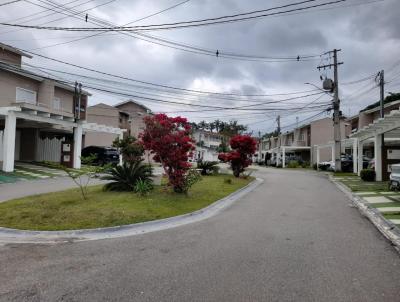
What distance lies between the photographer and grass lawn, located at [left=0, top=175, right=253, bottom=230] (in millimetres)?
9227

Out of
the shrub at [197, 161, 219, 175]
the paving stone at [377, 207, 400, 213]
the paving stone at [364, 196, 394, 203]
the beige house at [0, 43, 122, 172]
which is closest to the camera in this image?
the paving stone at [377, 207, 400, 213]

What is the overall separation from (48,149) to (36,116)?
334 inches

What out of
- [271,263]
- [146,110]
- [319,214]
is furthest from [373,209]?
[146,110]

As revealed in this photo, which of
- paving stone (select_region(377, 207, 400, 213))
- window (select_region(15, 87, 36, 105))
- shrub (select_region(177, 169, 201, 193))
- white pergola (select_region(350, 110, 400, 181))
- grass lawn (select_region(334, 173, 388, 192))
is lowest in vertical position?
paving stone (select_region(377, 207, 400, 213))

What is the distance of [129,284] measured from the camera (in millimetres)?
5168

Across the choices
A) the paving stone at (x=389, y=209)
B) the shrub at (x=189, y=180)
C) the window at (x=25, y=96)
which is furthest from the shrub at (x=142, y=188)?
the window at (x=25, y=96)

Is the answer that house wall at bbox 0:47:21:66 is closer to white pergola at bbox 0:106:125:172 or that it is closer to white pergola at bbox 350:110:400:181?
white pergola at bbox 0:106:125:172

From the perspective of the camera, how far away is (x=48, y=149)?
30609mm

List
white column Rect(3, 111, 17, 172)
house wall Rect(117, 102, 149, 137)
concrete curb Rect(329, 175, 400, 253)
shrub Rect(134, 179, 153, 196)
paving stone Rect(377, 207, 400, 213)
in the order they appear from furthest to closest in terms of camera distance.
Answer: house wall Rect(117, 102, 149, 137)
white column Rect(3, 111, 17, 172)
shrub Rect(134, 179, 153, 196)
paving stone Rect(377, 207, 400, 213)
concrete curb Rect(329, 175, 400, 253)

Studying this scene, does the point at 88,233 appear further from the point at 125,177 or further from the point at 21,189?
the point at 21,189

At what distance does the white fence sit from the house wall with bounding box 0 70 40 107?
15.7ft

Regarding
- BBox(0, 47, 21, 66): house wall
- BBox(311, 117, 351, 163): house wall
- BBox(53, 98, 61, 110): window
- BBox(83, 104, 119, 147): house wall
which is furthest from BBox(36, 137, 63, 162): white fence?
BBox(311, 117, 351, 163): house wall

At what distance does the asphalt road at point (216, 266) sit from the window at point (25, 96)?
874 inches

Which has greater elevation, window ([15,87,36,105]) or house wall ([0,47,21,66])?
house wall ([0,47,21,66])
